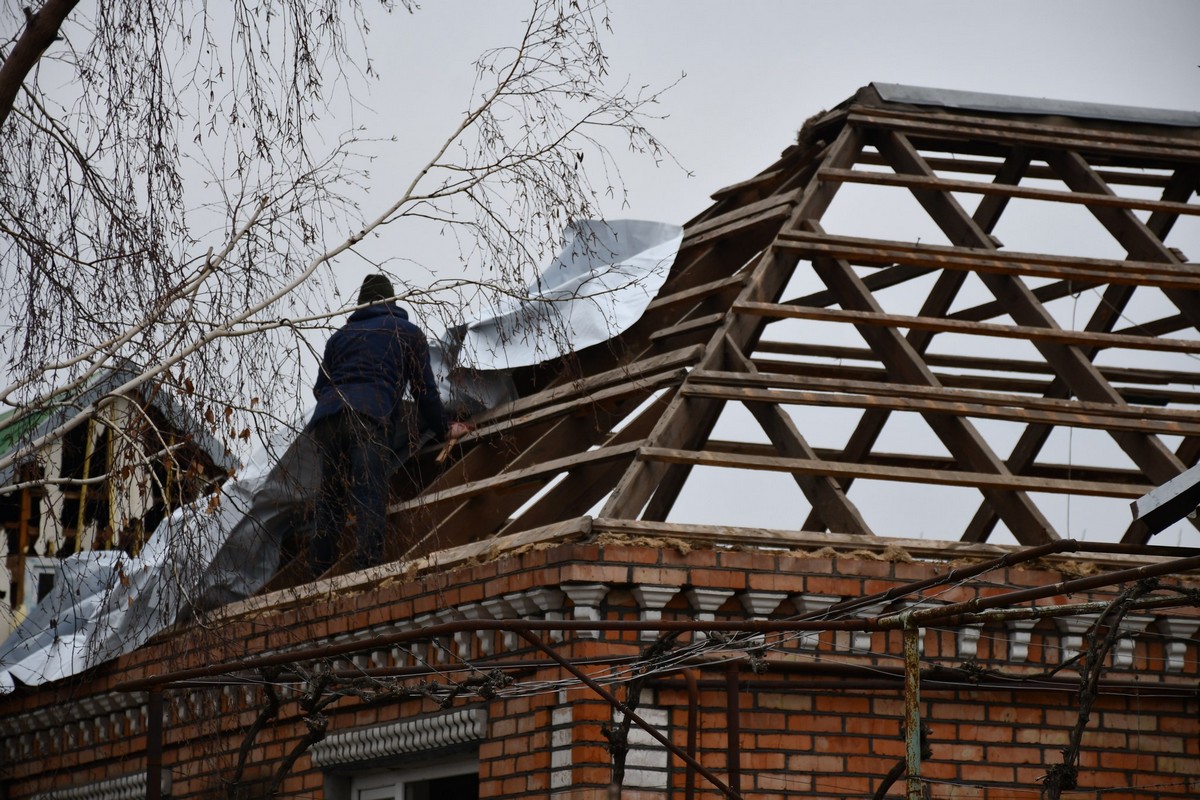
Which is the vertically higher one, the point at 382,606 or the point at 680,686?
the point at 382,606

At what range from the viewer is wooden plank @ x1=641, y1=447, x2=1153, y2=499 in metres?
7.58

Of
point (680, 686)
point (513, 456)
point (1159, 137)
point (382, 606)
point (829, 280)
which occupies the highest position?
point (1159, 137)

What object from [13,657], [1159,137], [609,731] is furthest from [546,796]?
[1159,137]

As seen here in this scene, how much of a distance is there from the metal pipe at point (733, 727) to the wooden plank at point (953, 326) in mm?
2193

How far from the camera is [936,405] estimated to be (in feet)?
26.4

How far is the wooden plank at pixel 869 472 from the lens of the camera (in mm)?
7582

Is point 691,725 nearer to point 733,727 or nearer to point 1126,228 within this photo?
point 733,727

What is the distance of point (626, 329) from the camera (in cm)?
935

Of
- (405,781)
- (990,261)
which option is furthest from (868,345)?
(405,781)

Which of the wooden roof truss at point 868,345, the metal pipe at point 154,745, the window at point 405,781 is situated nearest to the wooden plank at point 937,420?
the wooden roof truss at point 868,345

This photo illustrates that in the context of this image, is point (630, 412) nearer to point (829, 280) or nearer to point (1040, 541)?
point (829, 280)

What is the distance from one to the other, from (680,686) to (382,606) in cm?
183

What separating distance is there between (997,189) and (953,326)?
1520 mm

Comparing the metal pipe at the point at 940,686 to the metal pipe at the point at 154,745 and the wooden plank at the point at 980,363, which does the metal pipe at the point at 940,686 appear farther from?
the wooden plank at the point at 980,363
